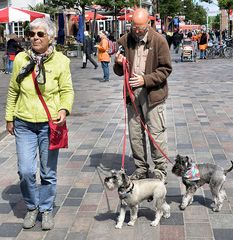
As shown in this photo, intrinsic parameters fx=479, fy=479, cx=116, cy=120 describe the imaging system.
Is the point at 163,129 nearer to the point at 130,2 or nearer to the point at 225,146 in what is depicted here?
the point at 225,146

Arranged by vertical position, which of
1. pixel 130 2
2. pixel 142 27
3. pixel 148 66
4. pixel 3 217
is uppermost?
pixel 130 2

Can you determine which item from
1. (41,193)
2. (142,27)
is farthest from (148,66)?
(41,193)

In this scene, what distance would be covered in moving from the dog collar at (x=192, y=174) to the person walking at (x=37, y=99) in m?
1.26

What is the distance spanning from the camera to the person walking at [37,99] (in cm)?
394

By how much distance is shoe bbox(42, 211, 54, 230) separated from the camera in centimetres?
432

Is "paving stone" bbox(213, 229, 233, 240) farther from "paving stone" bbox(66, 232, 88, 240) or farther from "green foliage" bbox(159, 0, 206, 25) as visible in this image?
"green foliage" bbox(159, 0, 206, 25)

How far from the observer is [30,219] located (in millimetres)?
4375

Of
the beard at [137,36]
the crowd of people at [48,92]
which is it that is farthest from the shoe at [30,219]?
the beard at [137,36]

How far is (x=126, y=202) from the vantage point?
4.23m

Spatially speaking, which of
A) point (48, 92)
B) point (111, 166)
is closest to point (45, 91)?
point (48, 92)

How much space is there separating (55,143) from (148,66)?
1.46 m

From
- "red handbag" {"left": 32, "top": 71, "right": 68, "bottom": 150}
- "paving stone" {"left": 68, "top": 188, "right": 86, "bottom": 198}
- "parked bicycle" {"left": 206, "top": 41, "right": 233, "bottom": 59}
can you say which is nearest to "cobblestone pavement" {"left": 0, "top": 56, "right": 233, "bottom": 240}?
"paving stone" {"left": 68, "top": 188, "right": 86, "bottom": 198}

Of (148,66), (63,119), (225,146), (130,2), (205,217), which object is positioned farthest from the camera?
(130,2)

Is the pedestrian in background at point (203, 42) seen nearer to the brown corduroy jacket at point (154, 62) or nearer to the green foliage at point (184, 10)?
the brown corduroy jacket at point (154, 62)
